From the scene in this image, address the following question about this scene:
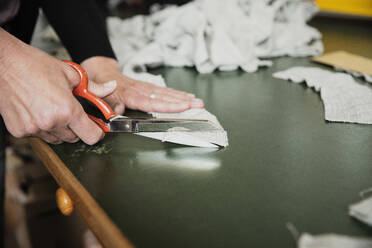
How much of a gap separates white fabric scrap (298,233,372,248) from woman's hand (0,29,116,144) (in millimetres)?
333

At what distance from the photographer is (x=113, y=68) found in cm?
71

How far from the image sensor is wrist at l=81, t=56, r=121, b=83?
0.68 metres

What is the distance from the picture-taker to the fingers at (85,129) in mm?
466

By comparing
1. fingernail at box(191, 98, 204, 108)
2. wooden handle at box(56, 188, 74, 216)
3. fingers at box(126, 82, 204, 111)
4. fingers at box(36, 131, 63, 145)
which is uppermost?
fingers at box(126, 82, 204, 111)

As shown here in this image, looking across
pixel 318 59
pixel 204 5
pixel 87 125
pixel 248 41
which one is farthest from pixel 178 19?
pixel 87 125

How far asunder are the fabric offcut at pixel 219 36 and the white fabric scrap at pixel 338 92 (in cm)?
12

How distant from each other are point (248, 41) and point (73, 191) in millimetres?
687

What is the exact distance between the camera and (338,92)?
65 cm

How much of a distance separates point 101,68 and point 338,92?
51 centimetres

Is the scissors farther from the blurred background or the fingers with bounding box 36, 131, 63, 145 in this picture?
the blurred background

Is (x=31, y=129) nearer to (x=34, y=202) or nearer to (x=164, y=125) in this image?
(x=164, y=125)

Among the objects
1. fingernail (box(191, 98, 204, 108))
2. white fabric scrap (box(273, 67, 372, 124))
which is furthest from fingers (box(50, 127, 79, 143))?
white fabric scrap (box(273, 67, 372, 124))

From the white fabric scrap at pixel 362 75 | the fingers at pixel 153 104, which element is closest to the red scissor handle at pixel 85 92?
the fingers at pixel 153 104

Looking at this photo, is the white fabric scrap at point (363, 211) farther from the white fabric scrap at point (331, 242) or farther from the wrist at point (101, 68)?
the wrist at point (101, 68)
